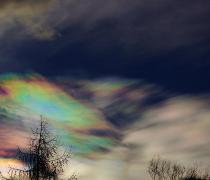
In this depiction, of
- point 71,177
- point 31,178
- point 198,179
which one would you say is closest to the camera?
point 31,178

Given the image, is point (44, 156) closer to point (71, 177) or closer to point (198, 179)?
point (71, 177)

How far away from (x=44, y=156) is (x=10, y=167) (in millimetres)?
3232

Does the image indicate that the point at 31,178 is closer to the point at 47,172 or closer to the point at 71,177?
the point at 47,172

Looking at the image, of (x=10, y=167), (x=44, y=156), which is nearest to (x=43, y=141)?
(x=44, y=156)

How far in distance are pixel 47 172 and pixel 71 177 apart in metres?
2.55

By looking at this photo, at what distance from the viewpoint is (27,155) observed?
30719 mm

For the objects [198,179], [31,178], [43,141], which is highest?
[198,179]

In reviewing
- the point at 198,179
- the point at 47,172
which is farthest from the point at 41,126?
the point at 198,179

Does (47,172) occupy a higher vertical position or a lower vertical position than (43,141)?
lower

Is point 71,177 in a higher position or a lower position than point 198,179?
lower

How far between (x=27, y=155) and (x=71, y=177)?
3655mm

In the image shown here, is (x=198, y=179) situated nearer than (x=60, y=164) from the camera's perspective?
No

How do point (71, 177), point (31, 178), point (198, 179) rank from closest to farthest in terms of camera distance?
point (31, 178)
point (71, 177)
point (198, 179)

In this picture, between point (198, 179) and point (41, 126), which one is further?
point (198, 179)
